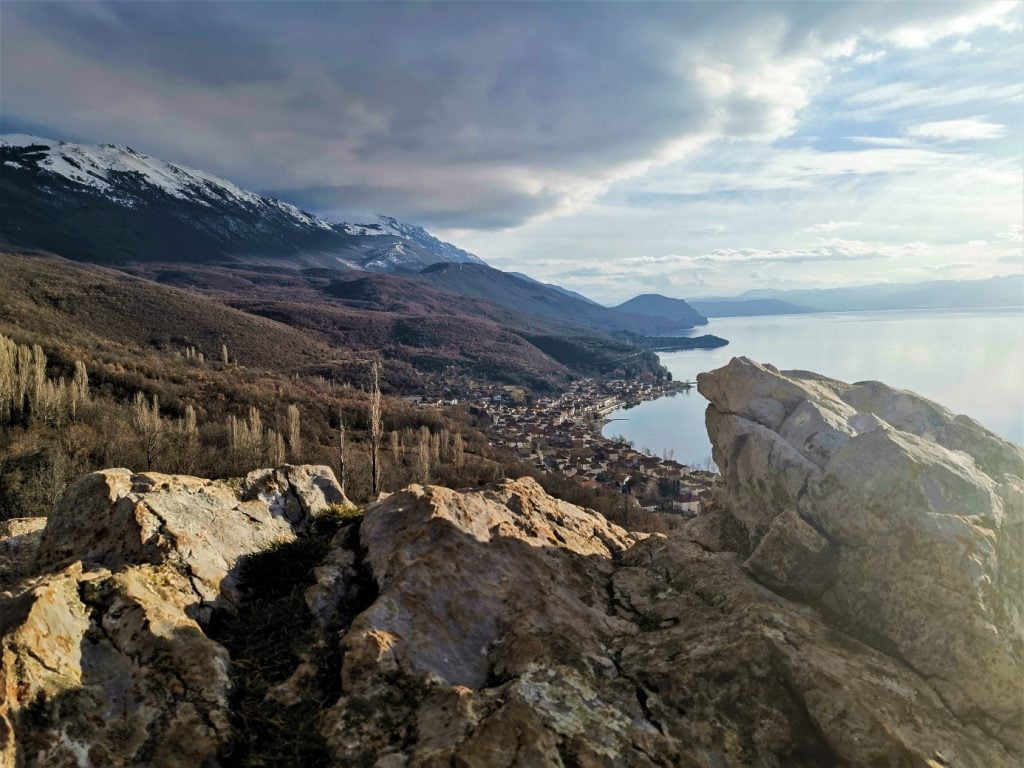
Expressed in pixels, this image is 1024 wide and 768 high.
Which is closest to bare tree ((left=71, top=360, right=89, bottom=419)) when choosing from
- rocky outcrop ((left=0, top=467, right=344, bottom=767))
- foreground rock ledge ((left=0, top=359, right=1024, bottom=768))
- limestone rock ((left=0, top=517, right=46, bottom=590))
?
limestone rock ((left=0, top=517, right=46, bottom=590))

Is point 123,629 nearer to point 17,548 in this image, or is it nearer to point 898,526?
point 17,548

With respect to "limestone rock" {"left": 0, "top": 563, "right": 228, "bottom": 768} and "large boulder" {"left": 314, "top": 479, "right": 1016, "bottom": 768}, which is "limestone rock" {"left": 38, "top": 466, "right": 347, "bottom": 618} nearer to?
"limestone rock" {"left": 0, "top": 563, "right": 228, "bottom": 768}

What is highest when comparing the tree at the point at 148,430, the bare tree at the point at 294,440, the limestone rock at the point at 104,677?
the limestone rock at the point at 104,677

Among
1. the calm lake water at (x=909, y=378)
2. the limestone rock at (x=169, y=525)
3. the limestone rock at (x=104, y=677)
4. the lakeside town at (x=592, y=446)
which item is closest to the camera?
the limestone rock at (x=104, y=677)

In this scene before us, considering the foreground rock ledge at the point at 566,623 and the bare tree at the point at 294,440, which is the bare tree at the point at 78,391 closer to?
the bare tree at the point at 294,440

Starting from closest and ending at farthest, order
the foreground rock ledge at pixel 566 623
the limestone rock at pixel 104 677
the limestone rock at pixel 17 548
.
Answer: the limestone rock at pixel 104 677, the foreground rock ledge at pixel 566 623, the limestone rock at pixel 17 548

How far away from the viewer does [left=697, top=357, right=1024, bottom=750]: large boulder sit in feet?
21.4

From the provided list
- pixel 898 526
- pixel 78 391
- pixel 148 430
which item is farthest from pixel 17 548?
pixel 78 391

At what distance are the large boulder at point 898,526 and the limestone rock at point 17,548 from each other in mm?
10835

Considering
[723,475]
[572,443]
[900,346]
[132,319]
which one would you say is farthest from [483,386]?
[723,475]

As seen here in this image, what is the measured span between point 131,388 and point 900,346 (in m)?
164

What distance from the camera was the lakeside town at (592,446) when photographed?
63.8 metres

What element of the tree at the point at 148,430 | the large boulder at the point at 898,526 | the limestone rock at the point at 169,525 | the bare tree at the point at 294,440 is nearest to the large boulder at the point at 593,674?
the large boulder at the point at 898,526

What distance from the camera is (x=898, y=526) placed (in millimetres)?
7562
